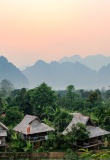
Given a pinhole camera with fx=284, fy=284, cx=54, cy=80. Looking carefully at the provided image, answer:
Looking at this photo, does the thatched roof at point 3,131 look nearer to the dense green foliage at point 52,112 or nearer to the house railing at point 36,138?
the dense green foliage at point 52,112

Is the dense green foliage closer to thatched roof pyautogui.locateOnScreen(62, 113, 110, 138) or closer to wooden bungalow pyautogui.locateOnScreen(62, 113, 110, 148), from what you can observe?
wooden bungalow pyautogui.locateOnScreen(62, 113, 110, 148)

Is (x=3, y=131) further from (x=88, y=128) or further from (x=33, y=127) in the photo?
(x=88, y=128)

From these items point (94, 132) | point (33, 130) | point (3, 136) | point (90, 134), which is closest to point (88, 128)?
point (94, 132)

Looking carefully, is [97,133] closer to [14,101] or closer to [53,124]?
[53,124]

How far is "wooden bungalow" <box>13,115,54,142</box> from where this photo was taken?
84.5 feet

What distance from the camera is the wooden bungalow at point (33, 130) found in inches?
1014

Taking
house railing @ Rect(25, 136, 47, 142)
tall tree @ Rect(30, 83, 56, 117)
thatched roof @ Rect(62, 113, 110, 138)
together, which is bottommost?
house railing @ Rect(25, 136, 47, 142)

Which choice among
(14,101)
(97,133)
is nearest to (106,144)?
(97,133)

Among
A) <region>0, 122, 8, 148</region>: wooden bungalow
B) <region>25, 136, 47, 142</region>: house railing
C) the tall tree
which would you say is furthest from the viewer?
the tall tree

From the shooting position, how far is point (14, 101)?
3731 cm

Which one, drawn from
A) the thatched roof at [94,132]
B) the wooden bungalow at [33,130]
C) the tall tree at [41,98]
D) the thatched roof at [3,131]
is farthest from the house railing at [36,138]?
the tall tree at [41,98]

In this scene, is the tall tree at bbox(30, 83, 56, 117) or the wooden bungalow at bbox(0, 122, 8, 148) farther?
the tall tree at bbox(30, 83, 56, 117)

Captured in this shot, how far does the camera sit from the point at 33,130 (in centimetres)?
2589

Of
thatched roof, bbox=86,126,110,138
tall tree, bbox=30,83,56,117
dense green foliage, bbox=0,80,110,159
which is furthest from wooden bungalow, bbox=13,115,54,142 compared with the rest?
tall tree, bbox=30,83,56,117
